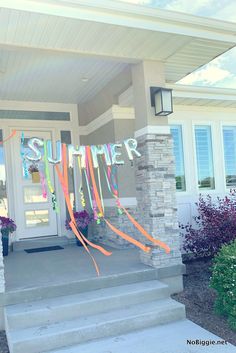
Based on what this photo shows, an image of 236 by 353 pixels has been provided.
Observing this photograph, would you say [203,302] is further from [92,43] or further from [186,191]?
[92,43]

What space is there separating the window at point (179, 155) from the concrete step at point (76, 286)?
2.62 m

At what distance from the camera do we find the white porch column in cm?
453

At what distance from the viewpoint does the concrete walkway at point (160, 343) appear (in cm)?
316

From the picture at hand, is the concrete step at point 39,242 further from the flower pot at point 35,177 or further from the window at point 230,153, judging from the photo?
the window at point 230,153

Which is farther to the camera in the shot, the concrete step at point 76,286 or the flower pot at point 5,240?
the flower pot at point 5,240

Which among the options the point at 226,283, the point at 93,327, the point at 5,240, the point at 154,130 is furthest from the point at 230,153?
the point at 93,327

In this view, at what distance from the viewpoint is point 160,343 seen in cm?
327

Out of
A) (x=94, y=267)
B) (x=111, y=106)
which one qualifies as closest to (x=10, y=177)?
(x=111, y=106)

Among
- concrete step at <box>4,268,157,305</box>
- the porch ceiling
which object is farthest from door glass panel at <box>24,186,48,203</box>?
concrete step at <box>4,268,157,305</box>

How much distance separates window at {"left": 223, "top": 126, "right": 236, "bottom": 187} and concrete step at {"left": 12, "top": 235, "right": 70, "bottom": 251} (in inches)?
139

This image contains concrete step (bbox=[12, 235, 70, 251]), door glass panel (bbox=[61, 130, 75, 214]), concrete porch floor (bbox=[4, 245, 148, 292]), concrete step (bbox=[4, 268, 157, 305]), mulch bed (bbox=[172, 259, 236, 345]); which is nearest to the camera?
mulch bed (bbox=[172, 259, 236, 345])

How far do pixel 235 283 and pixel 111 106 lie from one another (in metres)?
3.66

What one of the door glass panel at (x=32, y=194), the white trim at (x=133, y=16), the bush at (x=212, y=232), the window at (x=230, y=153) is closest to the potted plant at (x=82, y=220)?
the door glass panel at (x=32, y=194)

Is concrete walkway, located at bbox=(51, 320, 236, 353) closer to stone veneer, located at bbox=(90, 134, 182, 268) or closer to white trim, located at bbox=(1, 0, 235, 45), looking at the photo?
stone veneer, located at bbox=(90, 134, 182, 268)
